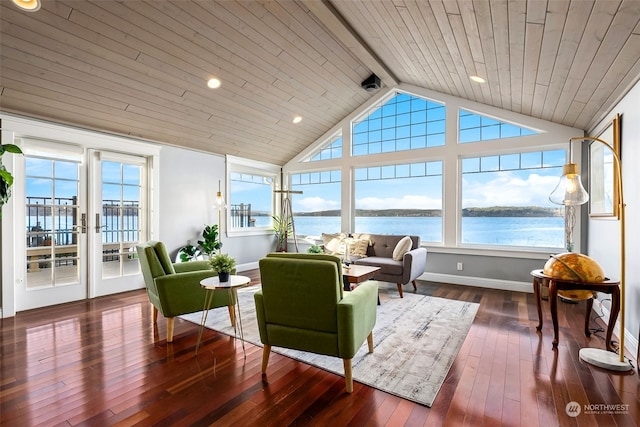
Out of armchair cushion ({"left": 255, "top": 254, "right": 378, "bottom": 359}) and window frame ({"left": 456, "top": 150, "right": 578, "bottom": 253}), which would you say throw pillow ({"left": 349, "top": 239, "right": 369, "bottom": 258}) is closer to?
window frame ({"left": 456, "top": 150, "right": 578, "bottom": 253})

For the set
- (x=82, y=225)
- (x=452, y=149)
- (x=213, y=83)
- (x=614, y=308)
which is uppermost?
(x=213, y=83)

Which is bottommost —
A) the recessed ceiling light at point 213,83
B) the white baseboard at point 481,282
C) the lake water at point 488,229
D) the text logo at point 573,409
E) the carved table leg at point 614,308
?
the text logo at point 573,409

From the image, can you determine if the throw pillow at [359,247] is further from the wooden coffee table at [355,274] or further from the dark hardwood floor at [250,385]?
the dark hardwood floor at [250,385]

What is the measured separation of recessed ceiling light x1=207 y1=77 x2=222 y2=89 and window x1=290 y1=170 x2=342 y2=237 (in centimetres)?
303

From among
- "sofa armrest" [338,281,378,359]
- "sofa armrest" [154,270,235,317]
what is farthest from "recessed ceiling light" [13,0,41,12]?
"sofa armrest" [338,281,378,359]

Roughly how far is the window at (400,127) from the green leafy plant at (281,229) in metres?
2.16

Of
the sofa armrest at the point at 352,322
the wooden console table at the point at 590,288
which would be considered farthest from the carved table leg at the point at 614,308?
the sofa armrest at the point at 352,322

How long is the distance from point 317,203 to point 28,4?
17.1 ft

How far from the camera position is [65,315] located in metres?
3.61

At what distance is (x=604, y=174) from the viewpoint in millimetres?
3457

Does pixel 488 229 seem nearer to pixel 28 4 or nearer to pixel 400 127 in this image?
pixel 400 127

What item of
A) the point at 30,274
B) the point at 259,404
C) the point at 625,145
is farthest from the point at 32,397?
the point at 625,145

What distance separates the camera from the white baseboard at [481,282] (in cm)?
466

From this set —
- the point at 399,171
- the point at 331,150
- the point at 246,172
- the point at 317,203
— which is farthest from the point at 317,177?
the point at 399,171
